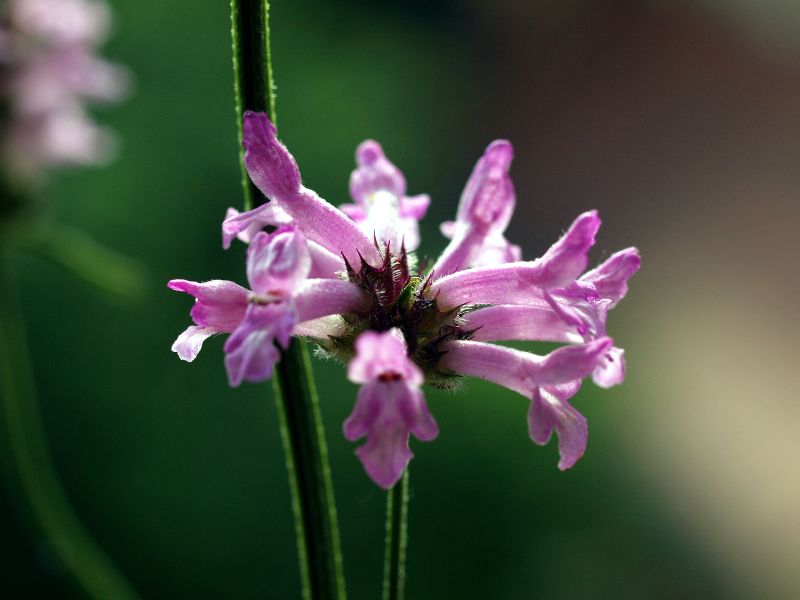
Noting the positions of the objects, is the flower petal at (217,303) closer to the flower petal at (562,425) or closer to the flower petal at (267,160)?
the flower petal at (267,160)

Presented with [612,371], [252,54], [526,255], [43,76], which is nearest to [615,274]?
[612,371]

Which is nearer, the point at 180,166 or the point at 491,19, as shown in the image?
the point at 180,166

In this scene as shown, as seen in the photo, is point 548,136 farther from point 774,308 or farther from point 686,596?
point 686,596

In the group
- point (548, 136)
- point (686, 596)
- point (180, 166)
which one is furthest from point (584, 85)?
point (686, 596)

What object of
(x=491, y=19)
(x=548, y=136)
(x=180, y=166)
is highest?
(x=491, y=19)

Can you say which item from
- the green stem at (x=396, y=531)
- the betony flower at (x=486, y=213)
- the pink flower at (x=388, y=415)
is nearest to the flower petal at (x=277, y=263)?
the pink flower at (x=388, y=415)

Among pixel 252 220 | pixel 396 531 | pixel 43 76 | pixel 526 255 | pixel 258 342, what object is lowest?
pixel 396 531

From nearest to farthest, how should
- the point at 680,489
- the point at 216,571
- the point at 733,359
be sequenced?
1. the point at 216,571
2. the point at 680,489
3. the point at 733,359

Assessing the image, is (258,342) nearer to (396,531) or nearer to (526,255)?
(396,531)
